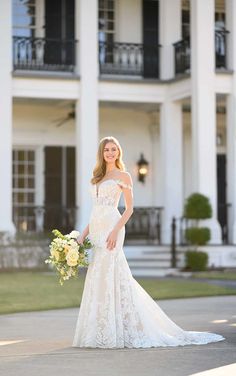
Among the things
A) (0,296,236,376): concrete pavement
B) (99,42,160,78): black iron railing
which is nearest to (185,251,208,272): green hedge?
(99,42,160,78): black iron railing

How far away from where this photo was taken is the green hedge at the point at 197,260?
20188 mm

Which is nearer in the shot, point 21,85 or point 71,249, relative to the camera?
point 71,249

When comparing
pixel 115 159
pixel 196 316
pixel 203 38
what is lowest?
pixel 196 316

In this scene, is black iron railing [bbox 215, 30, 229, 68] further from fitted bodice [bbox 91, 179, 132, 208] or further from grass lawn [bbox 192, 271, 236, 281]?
fitted bodice [bbox 91, 179, 132, 208]

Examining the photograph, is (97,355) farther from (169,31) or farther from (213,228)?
(169,31)

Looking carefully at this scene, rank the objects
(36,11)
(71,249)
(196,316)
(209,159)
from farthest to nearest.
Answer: (36,11), (209,159), (196,316), (71,249)

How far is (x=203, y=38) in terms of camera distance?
21.0 meters

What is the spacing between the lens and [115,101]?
22125mm

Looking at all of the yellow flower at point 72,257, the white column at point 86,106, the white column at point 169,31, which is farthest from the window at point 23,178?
the yellow flower at point 72,257

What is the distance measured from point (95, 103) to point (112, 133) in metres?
2.76

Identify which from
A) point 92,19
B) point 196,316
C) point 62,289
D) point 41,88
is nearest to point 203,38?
point 92,19

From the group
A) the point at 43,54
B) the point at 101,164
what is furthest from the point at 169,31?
the point at 101,164

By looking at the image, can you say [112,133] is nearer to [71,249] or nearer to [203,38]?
[203,38]

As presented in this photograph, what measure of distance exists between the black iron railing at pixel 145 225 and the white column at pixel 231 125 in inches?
85.3
